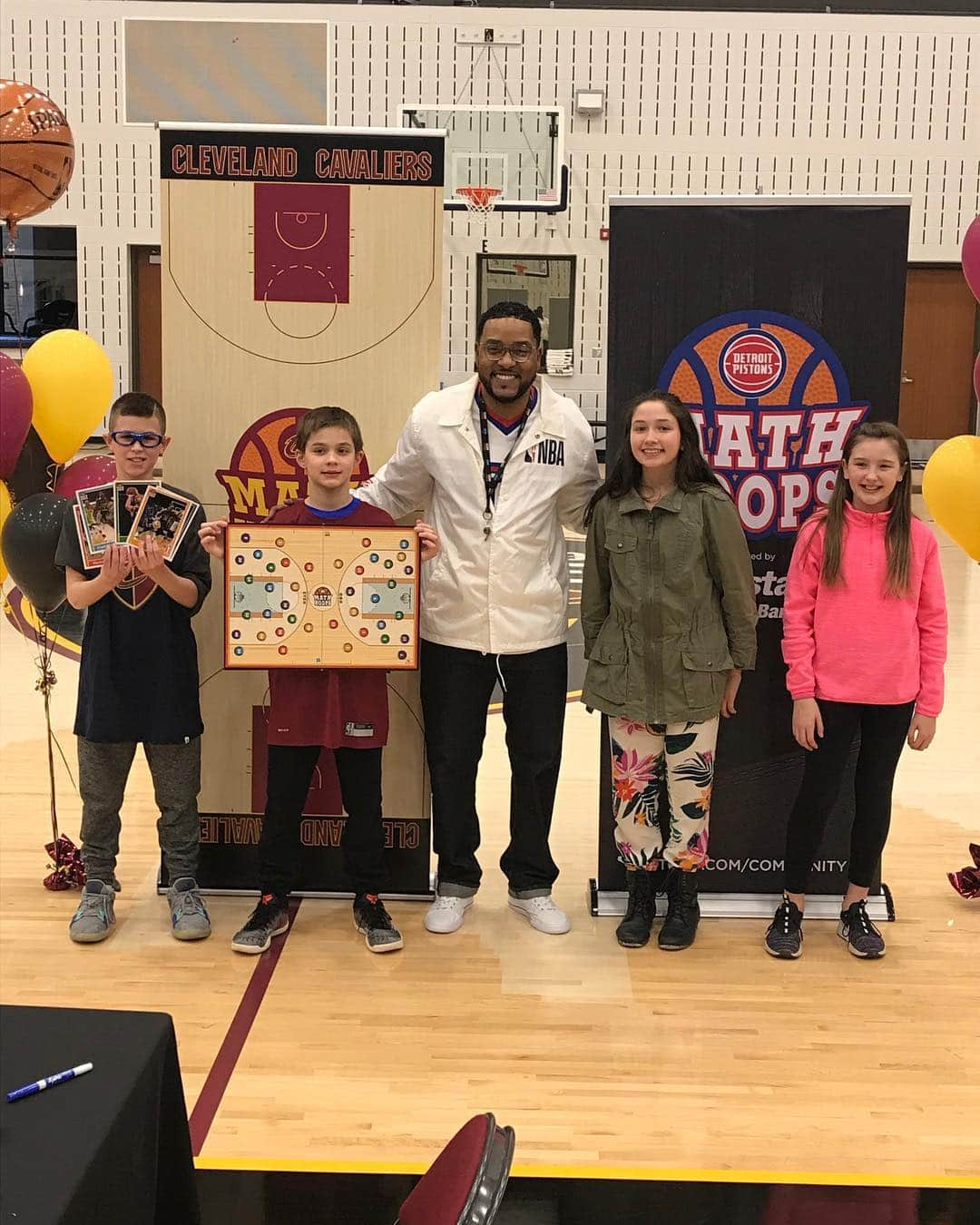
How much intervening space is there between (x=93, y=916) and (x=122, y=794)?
0.36m

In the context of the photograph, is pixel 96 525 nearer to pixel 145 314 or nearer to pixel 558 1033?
pixel 558 1033

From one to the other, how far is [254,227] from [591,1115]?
2.62 m

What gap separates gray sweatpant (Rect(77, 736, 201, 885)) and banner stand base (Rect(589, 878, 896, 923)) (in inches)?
50.5

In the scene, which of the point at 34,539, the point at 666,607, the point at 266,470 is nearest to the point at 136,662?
the point at 34,539

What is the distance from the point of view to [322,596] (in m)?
3.54

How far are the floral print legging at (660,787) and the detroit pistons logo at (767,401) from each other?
2.44 feet

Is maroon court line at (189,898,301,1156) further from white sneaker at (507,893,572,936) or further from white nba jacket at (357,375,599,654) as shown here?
white nba jacket at (357,375,599,654)

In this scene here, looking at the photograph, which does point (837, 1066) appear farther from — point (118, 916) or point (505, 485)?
point (118, 916)

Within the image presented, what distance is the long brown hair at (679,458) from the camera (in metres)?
3.52

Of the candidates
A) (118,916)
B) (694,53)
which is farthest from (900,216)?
(694,53)

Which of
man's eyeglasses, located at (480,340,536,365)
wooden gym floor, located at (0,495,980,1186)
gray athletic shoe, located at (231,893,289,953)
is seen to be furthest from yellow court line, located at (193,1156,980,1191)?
man's eyeglasses, located at (480,340,536,365)

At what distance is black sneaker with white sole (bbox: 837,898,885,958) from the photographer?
3711mm

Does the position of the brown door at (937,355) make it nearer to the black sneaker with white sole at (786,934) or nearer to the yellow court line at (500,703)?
the yellow court line at (500,703)

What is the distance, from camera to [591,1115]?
2.89m
